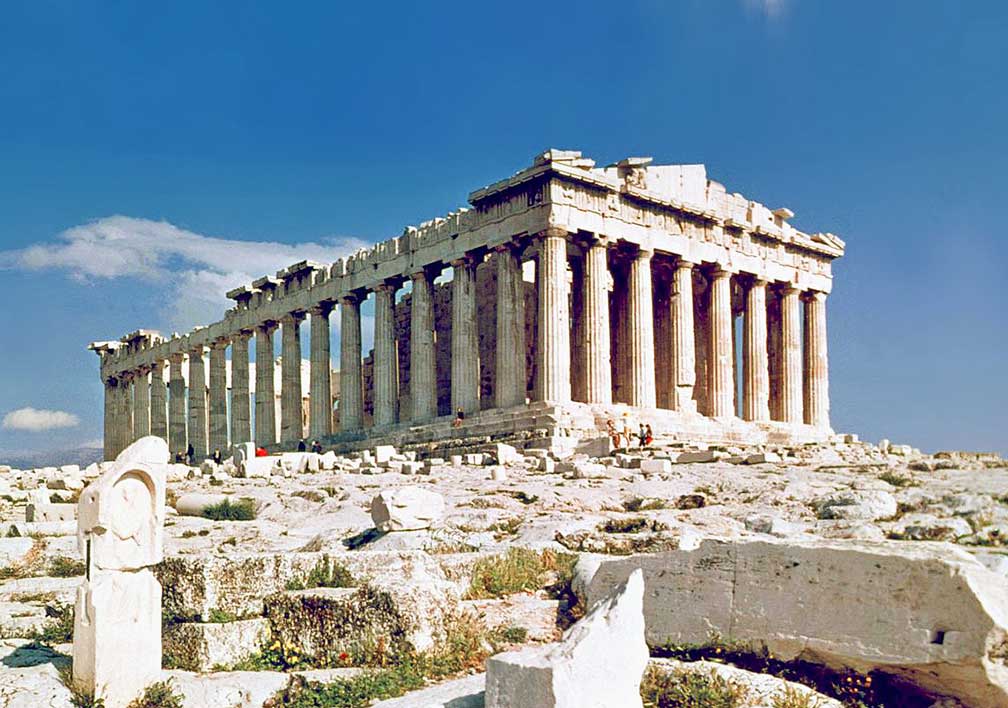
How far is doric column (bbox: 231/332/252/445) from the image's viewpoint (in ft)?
166

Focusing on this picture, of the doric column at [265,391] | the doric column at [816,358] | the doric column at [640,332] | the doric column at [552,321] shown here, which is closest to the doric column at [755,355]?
the doric column at [816,358]

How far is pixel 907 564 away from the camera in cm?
683

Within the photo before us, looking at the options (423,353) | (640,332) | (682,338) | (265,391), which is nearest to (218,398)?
(265,391)

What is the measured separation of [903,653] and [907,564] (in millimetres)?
573

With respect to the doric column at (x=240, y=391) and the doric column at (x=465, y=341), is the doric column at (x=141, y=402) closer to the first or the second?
the doric column at (x=240, y=391)

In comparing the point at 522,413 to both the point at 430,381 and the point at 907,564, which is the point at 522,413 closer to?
the point at 430,381

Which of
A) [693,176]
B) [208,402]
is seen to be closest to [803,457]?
[693,176]

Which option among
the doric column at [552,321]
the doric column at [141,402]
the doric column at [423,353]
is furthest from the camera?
the doric column at [141,402]

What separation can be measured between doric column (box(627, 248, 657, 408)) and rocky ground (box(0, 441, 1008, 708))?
1145cm

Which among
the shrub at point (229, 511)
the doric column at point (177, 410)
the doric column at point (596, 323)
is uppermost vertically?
the doric column at point (596, 323)

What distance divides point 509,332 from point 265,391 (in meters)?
18.1

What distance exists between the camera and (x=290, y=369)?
4694cm

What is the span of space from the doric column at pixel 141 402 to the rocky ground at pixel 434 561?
1477 inches

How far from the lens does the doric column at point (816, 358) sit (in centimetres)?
4275
